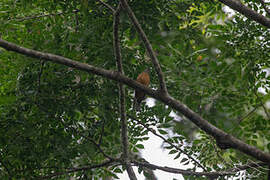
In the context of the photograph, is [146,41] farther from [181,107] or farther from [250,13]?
[250,13]

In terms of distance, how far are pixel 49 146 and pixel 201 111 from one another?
1.39 meters

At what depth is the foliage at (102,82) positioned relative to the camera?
2680mm

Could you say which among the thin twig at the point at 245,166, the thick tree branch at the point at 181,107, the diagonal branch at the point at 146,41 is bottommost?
the thin twig at the point at 245,166

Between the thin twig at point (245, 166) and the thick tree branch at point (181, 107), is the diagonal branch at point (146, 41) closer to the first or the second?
the thick tree branch at point (181, 107)

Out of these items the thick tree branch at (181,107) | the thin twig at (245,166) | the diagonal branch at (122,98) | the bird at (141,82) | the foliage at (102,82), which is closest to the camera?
the thick tree branch at (181,107)

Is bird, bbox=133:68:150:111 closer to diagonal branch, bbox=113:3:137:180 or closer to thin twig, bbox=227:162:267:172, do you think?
diagonal branch, bbox=113:3:137:180

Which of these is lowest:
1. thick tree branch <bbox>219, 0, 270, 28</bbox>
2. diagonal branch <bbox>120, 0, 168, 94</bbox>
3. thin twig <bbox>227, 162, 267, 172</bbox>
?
thin twig <bbox>227, 162, 267, 172</bbox>

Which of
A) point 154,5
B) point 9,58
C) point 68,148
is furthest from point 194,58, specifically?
point 9,58

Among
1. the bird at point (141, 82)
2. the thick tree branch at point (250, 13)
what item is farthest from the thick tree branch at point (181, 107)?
the thick tree branch at point (250, 13)

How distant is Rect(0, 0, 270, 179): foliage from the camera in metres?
2.68

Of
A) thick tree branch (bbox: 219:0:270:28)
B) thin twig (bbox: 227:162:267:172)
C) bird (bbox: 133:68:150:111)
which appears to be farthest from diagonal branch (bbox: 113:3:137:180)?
thick tree branch (bbox: 219:0:270:28)

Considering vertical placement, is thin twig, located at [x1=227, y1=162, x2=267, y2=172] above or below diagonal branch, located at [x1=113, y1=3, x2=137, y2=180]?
below

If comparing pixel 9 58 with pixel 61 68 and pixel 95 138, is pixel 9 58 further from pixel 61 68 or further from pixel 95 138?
pixel 95 138

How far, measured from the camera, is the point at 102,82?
10.2 feet
